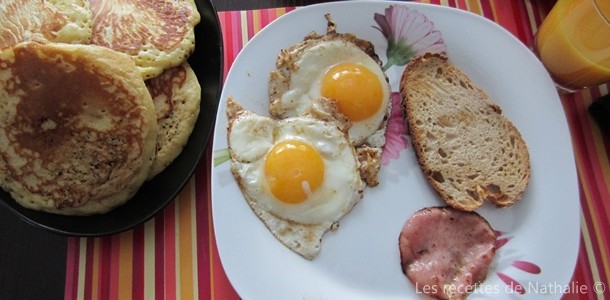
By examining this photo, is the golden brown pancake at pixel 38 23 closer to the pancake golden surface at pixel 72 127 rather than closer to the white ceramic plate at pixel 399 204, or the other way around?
the pancake golden surface at pixel 72 127

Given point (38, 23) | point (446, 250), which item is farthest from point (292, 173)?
point (38, 23)

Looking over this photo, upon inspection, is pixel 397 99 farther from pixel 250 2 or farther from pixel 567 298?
pixel 567 298

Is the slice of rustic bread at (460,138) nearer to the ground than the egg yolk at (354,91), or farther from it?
nearer to the ground

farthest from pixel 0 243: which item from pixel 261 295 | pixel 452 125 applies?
pixel 452 125

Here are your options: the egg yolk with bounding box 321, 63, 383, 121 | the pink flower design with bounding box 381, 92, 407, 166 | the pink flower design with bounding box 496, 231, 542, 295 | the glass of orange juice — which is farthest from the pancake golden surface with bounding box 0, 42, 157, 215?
the glass of orange juice

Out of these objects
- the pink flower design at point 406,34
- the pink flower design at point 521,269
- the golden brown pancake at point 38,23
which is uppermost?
the golden brown pancake at point 38,23

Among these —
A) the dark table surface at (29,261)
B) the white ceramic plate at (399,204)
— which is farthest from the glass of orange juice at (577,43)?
the dark table surface at (29,261)

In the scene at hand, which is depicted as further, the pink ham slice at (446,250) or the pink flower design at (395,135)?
the pink flower design at (395,135)
